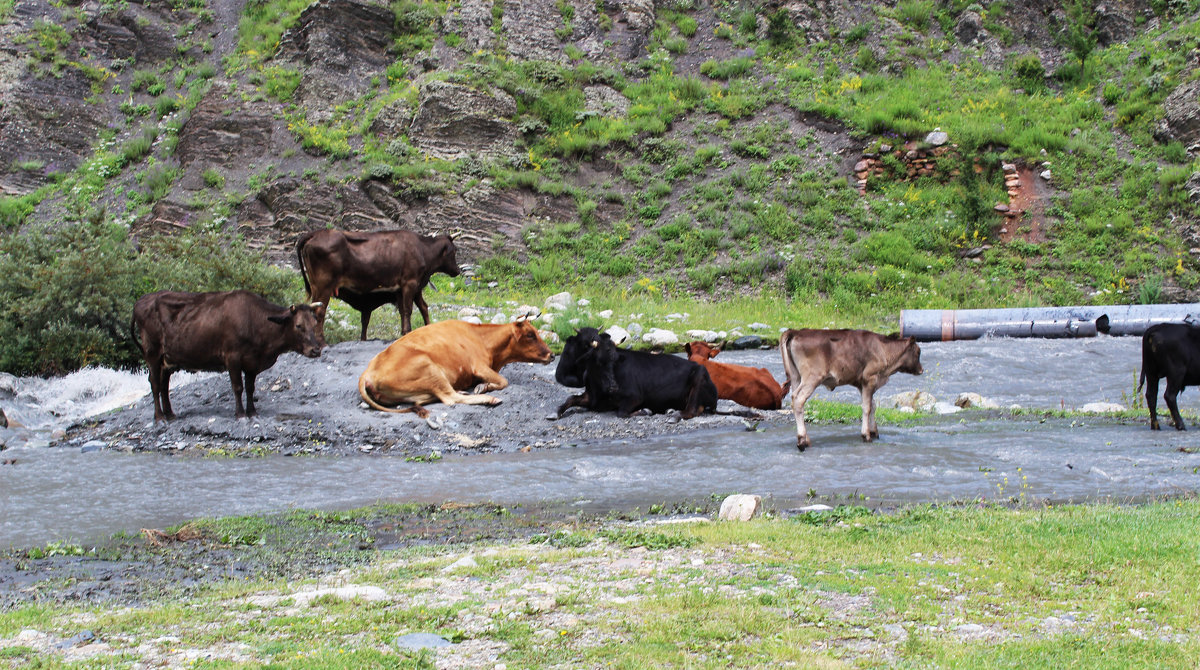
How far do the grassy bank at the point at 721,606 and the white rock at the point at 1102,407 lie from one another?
26.1 ft

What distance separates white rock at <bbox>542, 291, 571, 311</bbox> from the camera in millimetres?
26094

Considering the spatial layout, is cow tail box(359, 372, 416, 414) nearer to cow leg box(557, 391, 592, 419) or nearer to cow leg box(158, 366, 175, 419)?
cow leg box(557, 391, 592, 419)

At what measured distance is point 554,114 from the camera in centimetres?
3797

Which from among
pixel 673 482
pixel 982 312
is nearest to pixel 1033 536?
pixel 673 482

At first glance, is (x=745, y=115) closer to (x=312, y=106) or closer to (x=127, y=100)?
(x=312, y=106)

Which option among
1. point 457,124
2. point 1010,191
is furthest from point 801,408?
point 457,124

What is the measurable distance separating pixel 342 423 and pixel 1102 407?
11.0m

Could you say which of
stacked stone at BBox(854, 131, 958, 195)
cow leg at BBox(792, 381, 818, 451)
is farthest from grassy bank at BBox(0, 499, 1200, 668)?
stacked stone at BBox(854, 131, 958, 195)

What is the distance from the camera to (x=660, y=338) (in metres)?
22.2

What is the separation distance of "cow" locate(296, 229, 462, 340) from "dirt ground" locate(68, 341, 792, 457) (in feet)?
8.18

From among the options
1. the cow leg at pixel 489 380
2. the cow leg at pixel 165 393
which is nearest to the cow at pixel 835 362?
the cow leg at pixel 489 380

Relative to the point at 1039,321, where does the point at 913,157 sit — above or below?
above

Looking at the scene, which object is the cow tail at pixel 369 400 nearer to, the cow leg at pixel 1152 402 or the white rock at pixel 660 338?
the white rock at pixel 660 338

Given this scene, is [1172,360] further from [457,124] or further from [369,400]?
[457,124]
